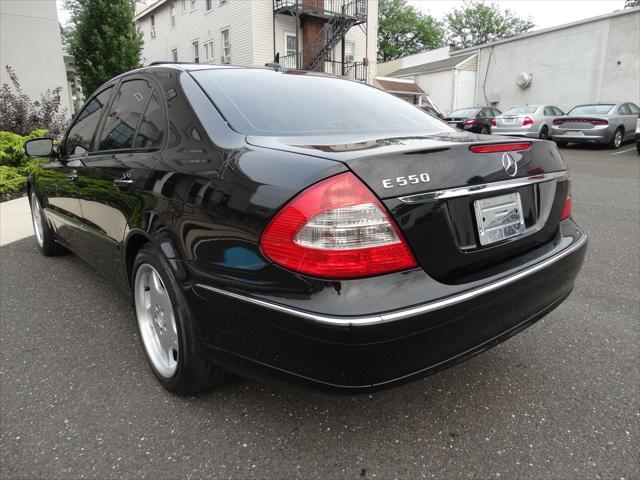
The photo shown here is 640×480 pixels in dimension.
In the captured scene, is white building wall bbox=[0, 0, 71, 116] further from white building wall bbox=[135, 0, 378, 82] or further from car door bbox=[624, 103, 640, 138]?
car door bbox=[624, 103, 640, 138]

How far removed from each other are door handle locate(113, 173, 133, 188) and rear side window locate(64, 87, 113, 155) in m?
0.89

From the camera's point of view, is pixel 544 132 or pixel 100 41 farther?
pixel 100 41

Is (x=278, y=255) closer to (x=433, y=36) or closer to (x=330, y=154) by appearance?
(x=330, y=154)

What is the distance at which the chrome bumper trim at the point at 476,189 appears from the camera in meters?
1.61

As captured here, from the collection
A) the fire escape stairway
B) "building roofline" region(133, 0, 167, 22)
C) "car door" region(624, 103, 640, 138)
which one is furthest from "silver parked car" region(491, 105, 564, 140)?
"building roofline" region(133, 0, 167, 22)

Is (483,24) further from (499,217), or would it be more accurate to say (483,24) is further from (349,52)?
(499,217)

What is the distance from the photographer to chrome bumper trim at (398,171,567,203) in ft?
5.28

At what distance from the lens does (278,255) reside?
5.14ft

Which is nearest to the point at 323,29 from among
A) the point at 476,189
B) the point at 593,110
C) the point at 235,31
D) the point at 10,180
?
the point at 235,31

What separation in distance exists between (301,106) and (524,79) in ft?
78.8

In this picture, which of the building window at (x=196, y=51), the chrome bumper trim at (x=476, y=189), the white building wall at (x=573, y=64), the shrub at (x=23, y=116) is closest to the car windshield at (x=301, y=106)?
the chrome bumper trim at (x=476, y=189)

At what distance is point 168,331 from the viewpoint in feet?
7.41

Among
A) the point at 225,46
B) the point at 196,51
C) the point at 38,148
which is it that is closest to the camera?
the point at 38,148

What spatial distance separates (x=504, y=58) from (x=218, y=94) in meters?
26.1
